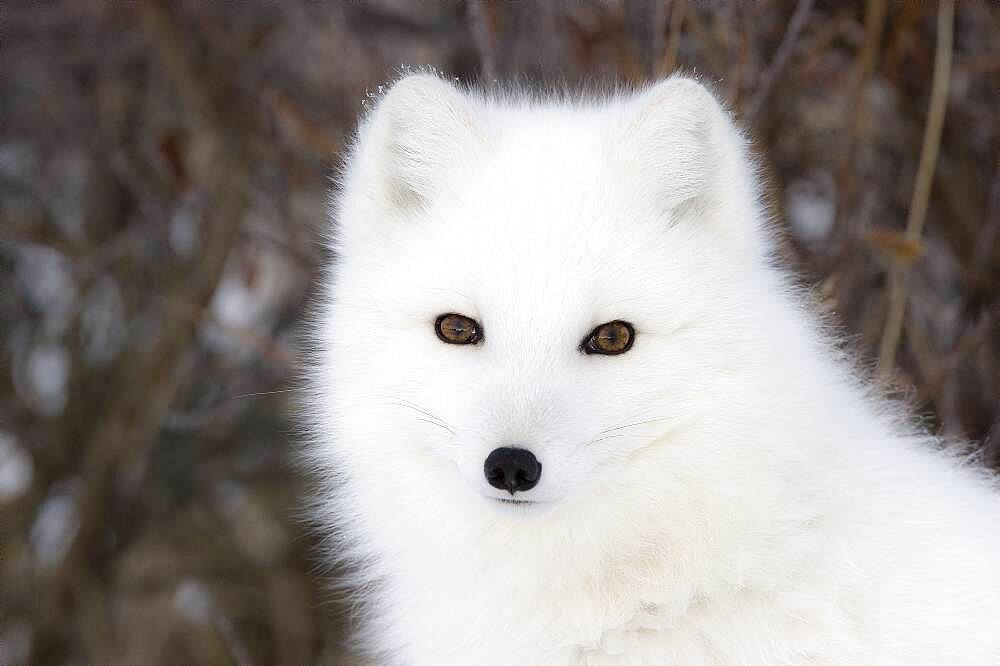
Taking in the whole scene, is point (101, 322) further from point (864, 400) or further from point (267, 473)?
point (864, 400)

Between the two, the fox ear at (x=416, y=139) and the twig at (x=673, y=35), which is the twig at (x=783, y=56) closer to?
the twig at (x=673, y=35)

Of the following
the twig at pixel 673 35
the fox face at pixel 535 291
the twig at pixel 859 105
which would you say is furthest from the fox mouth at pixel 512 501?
the twig at pixel 859 105

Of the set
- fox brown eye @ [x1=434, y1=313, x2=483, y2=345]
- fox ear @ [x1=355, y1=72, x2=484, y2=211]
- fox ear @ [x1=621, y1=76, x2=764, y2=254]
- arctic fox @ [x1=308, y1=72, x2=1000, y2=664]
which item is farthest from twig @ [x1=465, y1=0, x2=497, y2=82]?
fox brown eye @ [x1=434, y1=313, x2=483, y2=345]

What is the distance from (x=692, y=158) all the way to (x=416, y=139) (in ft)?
2.15

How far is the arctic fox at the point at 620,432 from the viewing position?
6.97ft

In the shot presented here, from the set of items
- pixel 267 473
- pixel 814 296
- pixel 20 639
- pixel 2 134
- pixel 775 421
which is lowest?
pixel 20 639

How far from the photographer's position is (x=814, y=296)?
277cm

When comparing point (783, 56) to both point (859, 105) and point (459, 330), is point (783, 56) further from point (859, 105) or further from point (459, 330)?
point (459, 330)

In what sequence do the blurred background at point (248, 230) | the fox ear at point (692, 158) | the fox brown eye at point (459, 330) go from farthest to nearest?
1. the blurred background at point (248, 230)
2. the fox ear at point (692, 158)
3. the fox brown eye at point (459, 330)

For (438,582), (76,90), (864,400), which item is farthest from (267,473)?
(864,400)

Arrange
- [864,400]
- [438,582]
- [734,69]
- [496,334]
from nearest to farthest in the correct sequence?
[496,334] → [438,582] → [864,400] → [734,69]

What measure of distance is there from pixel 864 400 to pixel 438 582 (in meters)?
1.14

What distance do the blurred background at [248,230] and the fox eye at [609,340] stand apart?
956 mm

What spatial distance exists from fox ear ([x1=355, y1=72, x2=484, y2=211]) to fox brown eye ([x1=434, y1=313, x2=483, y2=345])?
383mm
